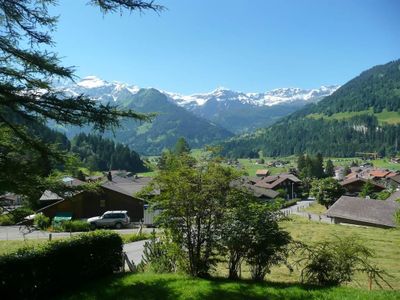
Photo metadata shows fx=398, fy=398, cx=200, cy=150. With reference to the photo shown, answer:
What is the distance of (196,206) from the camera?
454 inches

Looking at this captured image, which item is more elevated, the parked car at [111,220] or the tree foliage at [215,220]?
the tree foliage at [215,220]

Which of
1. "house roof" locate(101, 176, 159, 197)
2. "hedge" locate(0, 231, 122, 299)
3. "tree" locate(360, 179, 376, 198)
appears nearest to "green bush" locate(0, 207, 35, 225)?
"hedge" locate(0, 231, 122, 299)

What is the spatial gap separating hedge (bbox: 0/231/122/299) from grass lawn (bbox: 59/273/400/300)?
60 cm

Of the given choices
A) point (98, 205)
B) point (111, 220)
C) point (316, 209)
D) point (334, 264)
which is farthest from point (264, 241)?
point (316, 209)

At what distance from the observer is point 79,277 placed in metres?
11.4

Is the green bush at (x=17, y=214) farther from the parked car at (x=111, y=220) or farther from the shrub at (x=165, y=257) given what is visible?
the parked car at (x=111, y=220)

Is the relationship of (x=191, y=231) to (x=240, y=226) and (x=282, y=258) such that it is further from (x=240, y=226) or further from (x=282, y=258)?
Result: (x=282, y=258)

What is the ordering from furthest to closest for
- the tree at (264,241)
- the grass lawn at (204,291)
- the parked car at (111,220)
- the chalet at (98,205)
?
the chalet at (98,205), the parked car at (111,220), the tree at (264,241), the grass lawn at (204,291)

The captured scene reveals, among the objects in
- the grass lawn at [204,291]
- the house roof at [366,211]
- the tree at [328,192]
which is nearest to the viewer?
the grass lawn at [204,291]

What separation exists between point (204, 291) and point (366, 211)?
173ft

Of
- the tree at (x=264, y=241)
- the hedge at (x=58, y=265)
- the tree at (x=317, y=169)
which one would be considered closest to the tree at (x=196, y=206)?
the tree at (x=264, y=241)

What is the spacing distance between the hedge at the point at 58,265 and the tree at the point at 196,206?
2288 millimetres

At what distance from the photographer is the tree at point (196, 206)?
1152 cm

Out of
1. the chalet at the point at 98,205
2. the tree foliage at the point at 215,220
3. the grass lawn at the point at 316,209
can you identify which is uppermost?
the tree foliage at the point at 215,220
